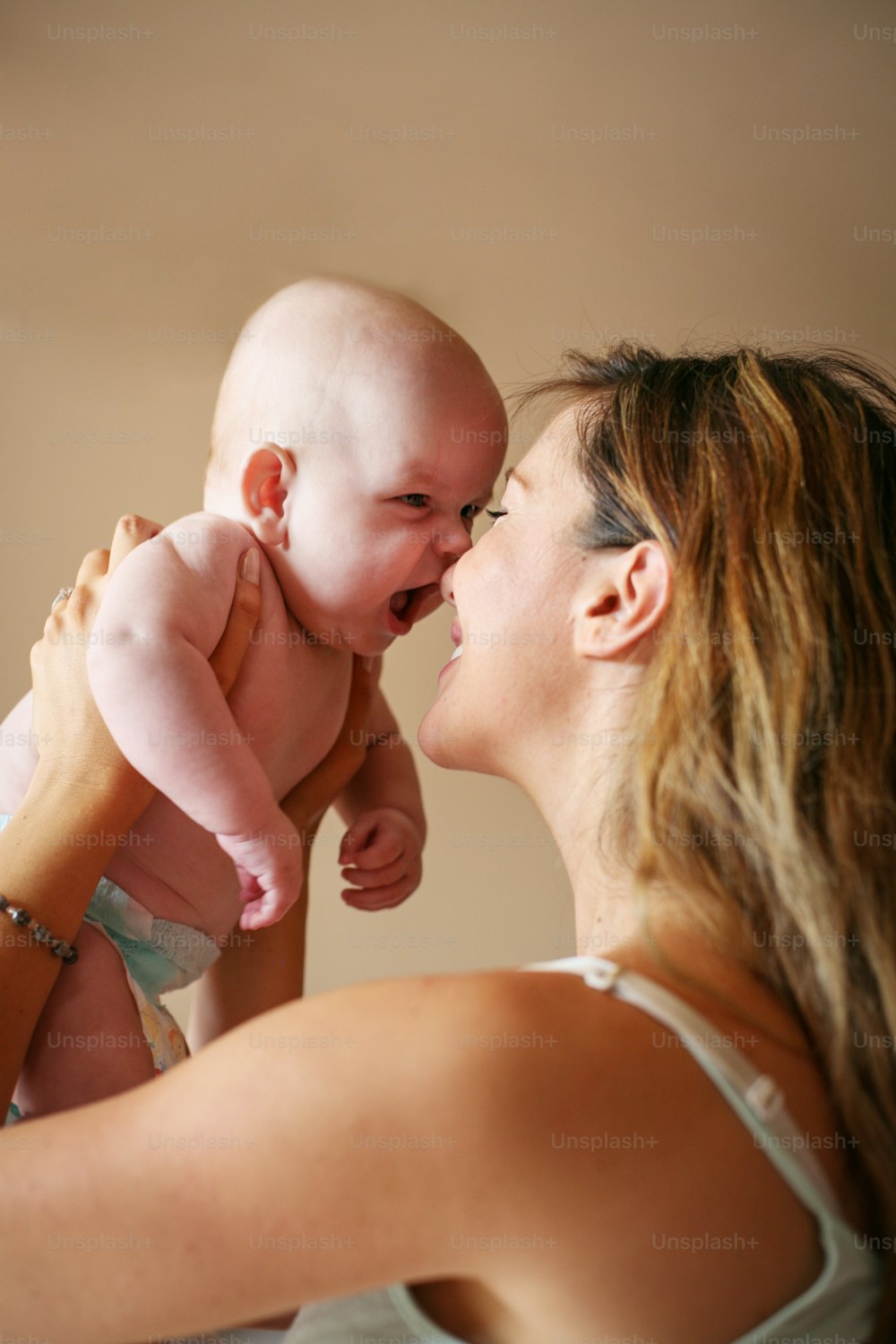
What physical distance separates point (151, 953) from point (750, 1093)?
729mm

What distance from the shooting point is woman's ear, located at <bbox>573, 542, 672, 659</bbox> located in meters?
0.96

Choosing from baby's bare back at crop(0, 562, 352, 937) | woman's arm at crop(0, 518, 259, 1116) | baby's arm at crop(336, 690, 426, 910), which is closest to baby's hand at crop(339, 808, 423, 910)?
baby's arm at crop(336, 690, 426, 910)

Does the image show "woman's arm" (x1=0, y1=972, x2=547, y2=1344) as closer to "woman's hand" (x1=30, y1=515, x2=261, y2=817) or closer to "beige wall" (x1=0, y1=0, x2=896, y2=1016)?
"woman's hand" (x1=30, y1=515, x2=261, y2=817)

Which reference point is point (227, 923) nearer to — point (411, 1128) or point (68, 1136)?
point (68, 1136)

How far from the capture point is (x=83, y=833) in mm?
1040

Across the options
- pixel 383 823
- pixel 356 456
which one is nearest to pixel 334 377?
pixel 356 456

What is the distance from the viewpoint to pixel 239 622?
3.92ft

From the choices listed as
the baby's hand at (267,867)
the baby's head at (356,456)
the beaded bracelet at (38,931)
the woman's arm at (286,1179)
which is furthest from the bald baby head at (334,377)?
the woman's arm at (286,1179)

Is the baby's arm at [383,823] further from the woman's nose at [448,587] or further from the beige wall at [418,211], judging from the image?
the beige wall at [418,211]

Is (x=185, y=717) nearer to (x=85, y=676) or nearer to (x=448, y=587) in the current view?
(x=85, y=676)

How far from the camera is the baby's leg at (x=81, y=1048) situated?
106cm

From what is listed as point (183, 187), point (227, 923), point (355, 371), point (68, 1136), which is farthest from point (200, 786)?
point (183, 187)

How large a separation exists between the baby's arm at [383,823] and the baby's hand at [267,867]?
0.25 metres

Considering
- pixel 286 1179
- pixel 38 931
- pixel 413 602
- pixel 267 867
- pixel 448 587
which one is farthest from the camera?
pixel 413 602
